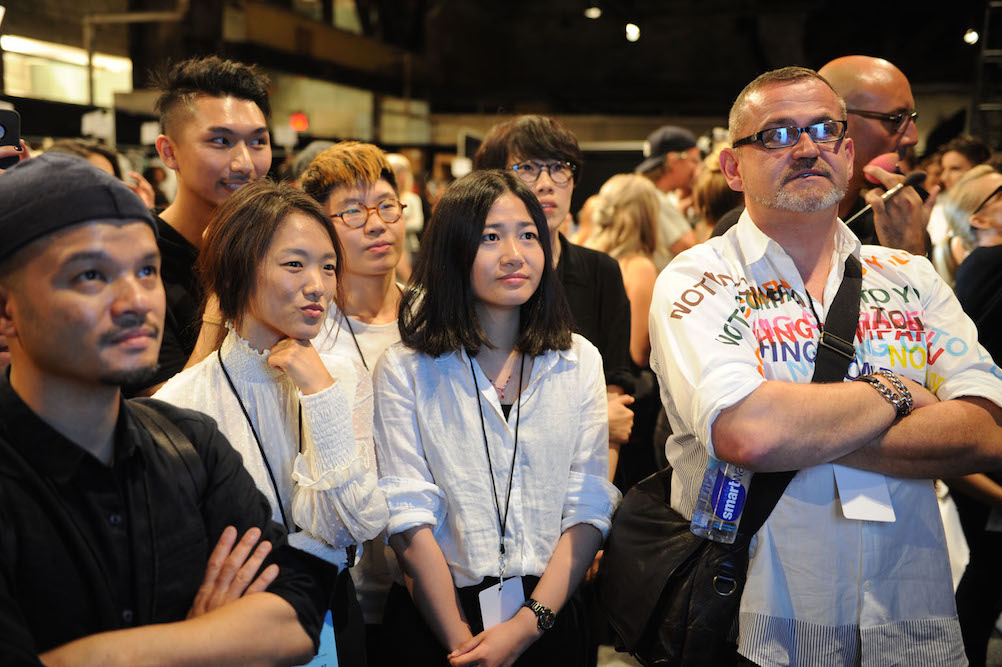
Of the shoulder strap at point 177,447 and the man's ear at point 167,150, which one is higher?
the man's ear at point 167,150

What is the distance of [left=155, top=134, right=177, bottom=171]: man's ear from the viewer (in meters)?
2.70

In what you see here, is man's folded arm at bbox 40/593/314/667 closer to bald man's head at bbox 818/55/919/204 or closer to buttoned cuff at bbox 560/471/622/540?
buttoned cuff at bbox 560/471/622/540

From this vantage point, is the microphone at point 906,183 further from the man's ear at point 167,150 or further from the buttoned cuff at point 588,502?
the man's ear at point 167,150

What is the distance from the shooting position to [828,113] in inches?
81.6

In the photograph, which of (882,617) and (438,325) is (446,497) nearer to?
(438,325)

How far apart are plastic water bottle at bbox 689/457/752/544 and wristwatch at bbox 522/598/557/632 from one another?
432 millimetres

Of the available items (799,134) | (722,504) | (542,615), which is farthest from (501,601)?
(799,134)

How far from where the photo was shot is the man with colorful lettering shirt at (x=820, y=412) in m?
1.80

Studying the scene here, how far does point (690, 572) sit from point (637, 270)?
2.21m

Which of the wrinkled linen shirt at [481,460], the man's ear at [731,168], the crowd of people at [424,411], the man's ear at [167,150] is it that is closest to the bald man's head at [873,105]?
the crowd of people at [424,411]

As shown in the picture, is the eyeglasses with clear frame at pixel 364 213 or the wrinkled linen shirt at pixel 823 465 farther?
the eyeglasses with clear frame at pixel 364 213

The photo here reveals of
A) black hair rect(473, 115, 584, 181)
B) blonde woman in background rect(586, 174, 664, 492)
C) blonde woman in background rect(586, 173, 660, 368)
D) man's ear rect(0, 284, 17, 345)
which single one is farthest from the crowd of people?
blonde woman in background rect(586, 173, 660, 368)

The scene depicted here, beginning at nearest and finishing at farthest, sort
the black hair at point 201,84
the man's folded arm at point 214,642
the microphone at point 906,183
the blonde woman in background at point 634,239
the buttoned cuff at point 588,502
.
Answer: the man's folded arm at point 214,642 < the buttoned cuff at point 588,502 < the microphone at point 906,183 < the black hair at point 201,84 < the blonde woman in background at point 634,239

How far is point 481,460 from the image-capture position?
213 centimetres
